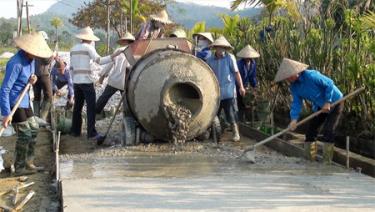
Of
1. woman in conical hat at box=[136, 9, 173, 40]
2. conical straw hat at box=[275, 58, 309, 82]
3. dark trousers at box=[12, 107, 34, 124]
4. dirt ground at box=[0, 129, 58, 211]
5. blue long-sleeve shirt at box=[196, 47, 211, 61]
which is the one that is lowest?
dirt ground at box=[0, 129, 58, 211]

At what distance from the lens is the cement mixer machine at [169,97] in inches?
346

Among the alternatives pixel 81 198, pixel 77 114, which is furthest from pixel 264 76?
pixel 81 198

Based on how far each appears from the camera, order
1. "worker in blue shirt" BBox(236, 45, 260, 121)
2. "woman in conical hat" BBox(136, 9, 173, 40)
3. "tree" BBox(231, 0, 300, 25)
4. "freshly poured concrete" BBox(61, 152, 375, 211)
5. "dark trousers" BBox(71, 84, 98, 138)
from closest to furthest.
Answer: "freshly poured concrete" BBox(61, 152, 375, 211) → "dark trousers" BBox(71, 84, 98, 138) → "woman in conical hat" BBox(136, 9, 173, 40) → "worker in blue shirt" BBox(236, 45, 260, 121) → "tree" BBox(231, 0, 300, 25)

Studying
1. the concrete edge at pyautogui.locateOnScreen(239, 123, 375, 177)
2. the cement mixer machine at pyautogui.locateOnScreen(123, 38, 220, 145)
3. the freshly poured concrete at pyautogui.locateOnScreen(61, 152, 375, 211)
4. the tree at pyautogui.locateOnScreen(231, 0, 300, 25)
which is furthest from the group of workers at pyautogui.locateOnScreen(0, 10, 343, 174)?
the tree at pyautogui.locateOnScreen(231, 0, 300, 25)

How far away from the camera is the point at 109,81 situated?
10484 mm

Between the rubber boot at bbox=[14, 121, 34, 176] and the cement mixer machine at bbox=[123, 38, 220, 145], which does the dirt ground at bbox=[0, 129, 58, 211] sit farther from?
the cement mixer machine at bbox=[123, 38, 220, 145]

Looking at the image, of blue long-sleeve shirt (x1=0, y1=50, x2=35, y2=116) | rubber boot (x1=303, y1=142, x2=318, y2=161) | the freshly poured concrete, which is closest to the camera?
the freshly poured concrete

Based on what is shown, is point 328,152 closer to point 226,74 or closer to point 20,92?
point 226,74

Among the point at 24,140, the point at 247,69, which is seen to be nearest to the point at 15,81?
the point at 24,140

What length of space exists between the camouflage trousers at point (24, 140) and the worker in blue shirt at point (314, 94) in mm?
3210

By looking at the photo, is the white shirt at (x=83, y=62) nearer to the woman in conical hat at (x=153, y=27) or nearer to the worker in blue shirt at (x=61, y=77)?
the woman in conical hat at (x=153, y=27)

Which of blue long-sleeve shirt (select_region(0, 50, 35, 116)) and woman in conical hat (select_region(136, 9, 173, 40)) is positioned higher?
woman in conical hat (select_region(136, 9, 173, 40))

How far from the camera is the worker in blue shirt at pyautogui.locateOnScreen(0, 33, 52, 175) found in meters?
7.13

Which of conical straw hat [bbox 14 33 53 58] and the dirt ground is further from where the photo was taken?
conical straw hat [bbox 14 33 53 58]
